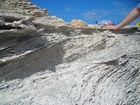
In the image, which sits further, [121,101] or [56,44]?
[56,44]

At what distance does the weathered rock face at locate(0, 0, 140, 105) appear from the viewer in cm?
268

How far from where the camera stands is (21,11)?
374cm

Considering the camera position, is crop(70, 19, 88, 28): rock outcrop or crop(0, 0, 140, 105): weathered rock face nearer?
crop(0, 0, 140, 105): weathered rock face

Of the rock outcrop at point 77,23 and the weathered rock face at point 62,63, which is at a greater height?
the rock outcrop at point 77,23

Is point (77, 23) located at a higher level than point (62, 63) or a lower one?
higher

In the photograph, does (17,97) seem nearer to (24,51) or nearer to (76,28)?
(24,51)

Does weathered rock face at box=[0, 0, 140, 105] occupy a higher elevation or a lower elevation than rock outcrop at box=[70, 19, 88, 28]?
lower

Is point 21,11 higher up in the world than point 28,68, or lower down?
higher up

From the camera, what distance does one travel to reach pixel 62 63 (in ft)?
12.6

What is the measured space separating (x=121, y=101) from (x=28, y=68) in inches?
88.0

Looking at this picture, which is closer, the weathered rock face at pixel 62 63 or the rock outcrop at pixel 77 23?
the weathered rock face at pixel 62 63

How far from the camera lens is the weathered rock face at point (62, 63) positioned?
8.78 ft

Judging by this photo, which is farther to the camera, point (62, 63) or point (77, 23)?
point (77, 23)

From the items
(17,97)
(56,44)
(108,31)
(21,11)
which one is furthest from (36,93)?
(108,31)
